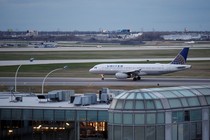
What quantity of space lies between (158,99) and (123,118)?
2630 mm

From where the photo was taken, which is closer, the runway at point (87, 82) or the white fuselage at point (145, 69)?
the runway at point (87, 82)

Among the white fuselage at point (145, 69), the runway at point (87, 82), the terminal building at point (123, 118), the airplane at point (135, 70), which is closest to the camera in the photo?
the terminal building at point (123, 118)

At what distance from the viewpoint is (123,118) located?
1709 inches

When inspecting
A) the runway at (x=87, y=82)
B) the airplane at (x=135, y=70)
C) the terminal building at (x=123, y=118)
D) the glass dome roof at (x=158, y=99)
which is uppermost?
the glass dome roof at (x=158, y=99)

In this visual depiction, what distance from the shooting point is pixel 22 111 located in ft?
174

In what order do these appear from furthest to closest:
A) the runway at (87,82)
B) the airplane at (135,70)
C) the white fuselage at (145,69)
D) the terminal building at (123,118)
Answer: the white fuselage at (145,69) → the airplane at (135,70) → the runway at (87,82) → the terminal building at (123,118)

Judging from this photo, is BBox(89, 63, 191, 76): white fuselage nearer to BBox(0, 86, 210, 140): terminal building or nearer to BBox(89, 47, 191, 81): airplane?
BBox(89, 47, 191, 81): airplane

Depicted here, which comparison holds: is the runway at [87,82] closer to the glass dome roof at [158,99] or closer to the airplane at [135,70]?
the airplane at [135,70]

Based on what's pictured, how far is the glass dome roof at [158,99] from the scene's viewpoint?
43438 millimetres

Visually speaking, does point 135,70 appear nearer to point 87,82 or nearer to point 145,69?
point 145,69

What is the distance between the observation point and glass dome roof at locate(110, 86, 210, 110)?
43438 millimetres

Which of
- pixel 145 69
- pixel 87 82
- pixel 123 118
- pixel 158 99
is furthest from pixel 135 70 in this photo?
pixel 123 118

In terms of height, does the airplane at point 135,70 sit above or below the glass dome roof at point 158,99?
below

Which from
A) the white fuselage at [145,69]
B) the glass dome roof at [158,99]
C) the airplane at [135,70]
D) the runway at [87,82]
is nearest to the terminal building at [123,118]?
the glass dome roof at [158,99]
